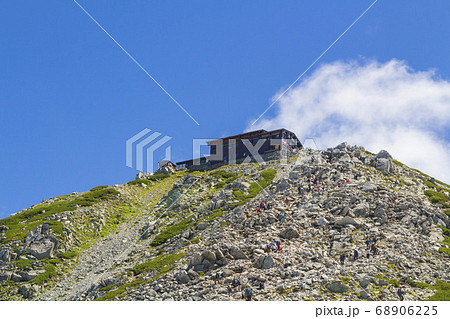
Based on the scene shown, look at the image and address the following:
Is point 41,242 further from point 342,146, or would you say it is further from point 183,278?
point 342,146

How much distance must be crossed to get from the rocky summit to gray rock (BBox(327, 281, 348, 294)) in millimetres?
89

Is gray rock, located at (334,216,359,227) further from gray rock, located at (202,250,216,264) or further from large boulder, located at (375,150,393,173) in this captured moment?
large boulder, located at (375,150,393,173)

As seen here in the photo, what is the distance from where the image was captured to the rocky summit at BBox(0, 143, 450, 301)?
1608 inches

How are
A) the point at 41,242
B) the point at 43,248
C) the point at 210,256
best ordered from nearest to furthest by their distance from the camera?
the point at 210,256, the point at 43,248, the point at 41,242

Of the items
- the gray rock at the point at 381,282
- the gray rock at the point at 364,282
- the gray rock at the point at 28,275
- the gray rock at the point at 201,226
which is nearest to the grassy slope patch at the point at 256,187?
the gray rock at the point at 201,226

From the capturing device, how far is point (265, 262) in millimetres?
44781

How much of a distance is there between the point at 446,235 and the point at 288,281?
74.9 ft

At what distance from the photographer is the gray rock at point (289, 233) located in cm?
5106

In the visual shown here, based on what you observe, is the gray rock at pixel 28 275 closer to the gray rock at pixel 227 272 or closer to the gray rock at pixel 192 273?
the gray rock at pixel 192 273

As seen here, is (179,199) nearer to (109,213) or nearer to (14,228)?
(109,213)

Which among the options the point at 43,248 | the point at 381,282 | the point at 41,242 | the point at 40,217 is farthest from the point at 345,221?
the point at 40,217

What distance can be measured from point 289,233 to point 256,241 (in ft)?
13.4

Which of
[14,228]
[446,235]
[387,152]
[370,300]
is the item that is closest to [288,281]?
[370,300]

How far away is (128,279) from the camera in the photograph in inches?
→ 2178
